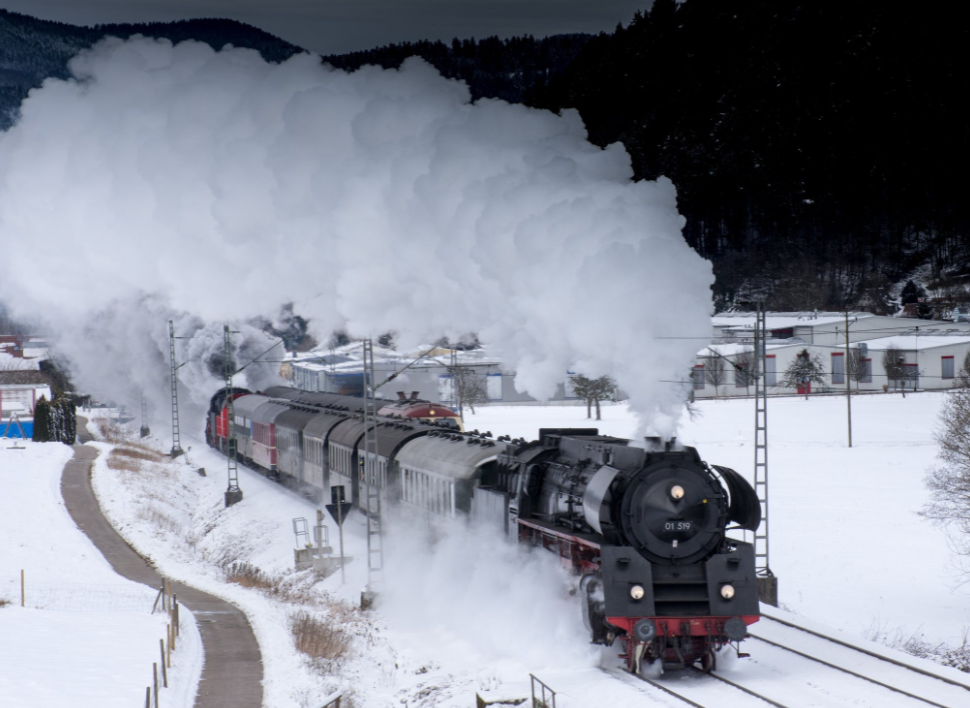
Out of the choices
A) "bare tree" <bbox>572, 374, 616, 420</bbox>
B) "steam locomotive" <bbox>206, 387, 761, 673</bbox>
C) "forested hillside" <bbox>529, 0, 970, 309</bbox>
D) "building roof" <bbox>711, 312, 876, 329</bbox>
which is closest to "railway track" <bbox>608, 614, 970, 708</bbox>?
"steam locomotive" <bbox>206, 387, 761, 673</bbox>

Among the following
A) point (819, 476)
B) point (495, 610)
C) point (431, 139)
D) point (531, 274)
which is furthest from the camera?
point (819, 476)

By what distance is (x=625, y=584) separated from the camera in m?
15.3

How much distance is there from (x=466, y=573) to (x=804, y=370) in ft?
198

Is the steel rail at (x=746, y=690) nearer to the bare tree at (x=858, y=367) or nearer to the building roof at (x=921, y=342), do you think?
the bare tree at (x=858, y=367)

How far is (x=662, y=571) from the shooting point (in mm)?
15797

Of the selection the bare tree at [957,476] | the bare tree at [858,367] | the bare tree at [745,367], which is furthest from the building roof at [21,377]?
the bare tree at [957,476]

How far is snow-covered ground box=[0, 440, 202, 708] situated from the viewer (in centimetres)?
1752

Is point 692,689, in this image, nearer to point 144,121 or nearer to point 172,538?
point 172,538

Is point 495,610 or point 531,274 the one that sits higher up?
point 531,274

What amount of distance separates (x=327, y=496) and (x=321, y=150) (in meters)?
12.7

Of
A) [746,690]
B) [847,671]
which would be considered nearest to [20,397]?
[746,690]

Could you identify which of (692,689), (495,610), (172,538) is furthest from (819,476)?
(692,689)

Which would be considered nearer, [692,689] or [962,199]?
[692,689]

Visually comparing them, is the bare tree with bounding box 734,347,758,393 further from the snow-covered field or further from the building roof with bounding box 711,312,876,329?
the snow-covered field
